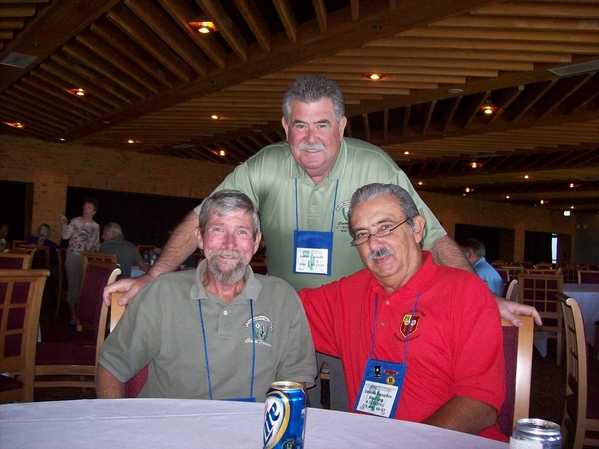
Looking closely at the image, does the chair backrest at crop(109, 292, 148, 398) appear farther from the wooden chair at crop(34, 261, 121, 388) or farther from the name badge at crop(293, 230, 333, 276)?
the wooden chair at crop(34, 261, 121, 388)

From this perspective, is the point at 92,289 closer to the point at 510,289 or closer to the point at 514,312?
the point at 510,289

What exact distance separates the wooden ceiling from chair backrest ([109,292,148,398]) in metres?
3.98

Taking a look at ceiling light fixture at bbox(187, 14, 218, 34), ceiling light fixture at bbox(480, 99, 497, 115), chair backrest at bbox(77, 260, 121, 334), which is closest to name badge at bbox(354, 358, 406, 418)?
chair backrest at bbox(77, 260, 121, 334)

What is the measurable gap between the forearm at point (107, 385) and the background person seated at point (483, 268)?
13.6 ft

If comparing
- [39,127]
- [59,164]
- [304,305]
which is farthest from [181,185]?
[304,305]

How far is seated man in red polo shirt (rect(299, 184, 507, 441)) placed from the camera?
1656mm

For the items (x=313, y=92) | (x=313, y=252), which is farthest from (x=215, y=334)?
(x=313, y=92)

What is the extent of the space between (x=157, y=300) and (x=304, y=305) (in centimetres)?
55

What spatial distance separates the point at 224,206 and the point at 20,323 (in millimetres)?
1724

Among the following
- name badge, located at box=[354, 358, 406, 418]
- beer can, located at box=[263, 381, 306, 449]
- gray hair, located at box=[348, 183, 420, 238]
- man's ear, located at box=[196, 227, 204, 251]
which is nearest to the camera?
beer can, located at box=[263, 381, 306, 449]

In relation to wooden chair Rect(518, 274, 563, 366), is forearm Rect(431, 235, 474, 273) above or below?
above

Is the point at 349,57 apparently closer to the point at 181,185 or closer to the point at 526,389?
the point at 526,389

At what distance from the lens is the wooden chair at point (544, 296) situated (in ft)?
21.9

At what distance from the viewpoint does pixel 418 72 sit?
6793 mm
